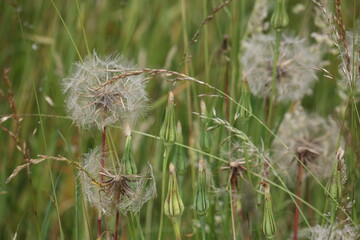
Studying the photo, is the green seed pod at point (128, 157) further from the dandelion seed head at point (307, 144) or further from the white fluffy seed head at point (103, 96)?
the dandelion seed head at point (307, 144)

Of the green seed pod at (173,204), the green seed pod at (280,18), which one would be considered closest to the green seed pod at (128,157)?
the green seed pod at (173,204)

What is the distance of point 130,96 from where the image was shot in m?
2.06

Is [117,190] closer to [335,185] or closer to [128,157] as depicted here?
[128,157]

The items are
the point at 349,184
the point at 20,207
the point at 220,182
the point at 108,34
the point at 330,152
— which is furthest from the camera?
the point at 108,34

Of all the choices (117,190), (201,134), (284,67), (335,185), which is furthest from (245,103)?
(284,67)

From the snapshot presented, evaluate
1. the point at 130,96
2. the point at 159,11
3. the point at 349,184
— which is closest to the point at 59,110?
the point at 130,96

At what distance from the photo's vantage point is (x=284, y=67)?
9.54ft

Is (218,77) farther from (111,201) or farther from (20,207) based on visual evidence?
(111,201)

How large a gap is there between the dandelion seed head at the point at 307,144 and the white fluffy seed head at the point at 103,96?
2.46 ft

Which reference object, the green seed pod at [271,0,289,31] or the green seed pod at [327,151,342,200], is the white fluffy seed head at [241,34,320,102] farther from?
the green seed pod at [327,151,342,200]

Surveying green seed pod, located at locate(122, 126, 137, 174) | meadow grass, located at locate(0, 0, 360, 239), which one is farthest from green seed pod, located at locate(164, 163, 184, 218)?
green seed pod, located at locate(122, 126, 137, 174)

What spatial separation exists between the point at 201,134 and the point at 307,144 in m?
0.63

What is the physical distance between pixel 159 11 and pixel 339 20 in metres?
2.42

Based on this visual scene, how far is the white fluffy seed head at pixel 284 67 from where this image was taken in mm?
2889
